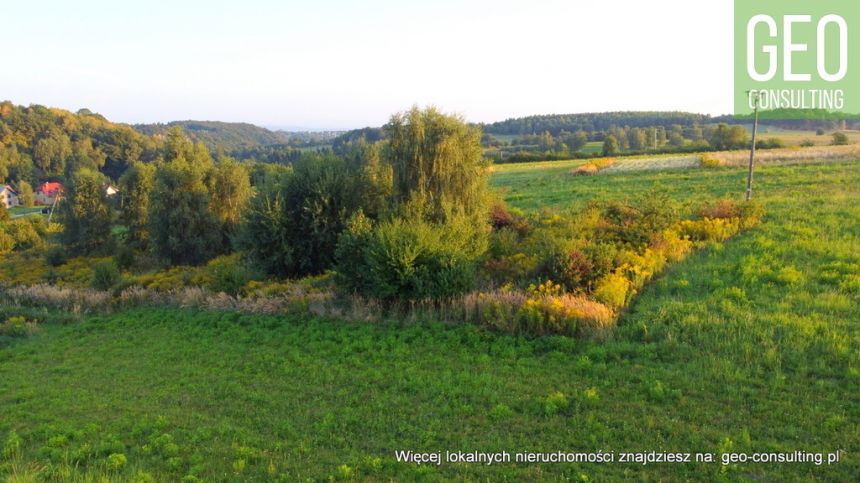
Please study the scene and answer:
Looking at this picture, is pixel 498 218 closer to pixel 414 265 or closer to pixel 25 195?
pixel 414 265

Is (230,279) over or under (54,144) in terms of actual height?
under

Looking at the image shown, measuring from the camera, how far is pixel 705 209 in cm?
1889

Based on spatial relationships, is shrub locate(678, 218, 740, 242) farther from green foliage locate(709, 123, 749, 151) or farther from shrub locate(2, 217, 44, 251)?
shrub locate(2, 217, 44, 251)

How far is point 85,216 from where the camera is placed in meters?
36.3

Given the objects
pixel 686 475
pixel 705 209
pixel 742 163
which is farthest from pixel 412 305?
pixel 742 163

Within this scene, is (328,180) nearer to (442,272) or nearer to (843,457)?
(442,272)

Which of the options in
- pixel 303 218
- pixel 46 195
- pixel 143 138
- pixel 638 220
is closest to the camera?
pixel 638 220

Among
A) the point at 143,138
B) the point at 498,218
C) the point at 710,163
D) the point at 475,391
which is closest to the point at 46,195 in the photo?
the point at 143,138

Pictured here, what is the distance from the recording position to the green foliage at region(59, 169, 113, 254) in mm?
36312

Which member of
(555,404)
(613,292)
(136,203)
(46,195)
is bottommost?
(555,404)

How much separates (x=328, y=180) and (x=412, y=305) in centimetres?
916

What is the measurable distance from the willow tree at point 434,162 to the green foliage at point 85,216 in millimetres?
27950

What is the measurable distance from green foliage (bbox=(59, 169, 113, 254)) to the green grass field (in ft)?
82.7

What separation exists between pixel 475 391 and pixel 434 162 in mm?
11324
